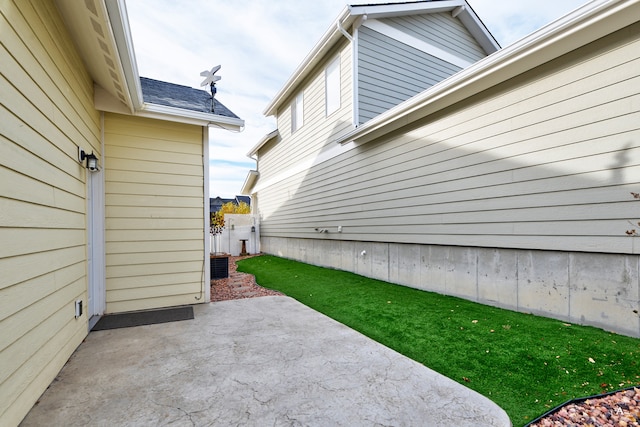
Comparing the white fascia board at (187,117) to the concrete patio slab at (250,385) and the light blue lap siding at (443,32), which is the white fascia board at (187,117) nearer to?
the concrete patio slab at (250,385)

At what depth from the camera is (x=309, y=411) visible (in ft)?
6.35

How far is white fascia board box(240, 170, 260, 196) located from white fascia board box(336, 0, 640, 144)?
30.8 ft

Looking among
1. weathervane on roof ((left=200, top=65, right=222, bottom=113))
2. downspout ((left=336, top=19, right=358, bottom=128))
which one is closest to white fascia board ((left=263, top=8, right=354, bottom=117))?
downspout ((left=336, top=19, right=358, bottom=128))

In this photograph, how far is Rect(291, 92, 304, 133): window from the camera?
948 cm

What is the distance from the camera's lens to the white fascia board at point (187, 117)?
13.6 ft

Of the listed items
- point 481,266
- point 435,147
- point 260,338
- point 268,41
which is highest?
point 268,41

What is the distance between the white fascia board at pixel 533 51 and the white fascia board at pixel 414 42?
3.33 meters

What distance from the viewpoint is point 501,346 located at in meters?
2.80

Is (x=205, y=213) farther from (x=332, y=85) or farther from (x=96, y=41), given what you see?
(x=332, y=85)

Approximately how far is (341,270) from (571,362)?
515 cm

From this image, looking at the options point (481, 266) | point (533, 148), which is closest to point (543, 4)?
point (533, 148)

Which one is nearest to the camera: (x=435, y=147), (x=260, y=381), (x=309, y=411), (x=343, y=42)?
(x=309, y=411)

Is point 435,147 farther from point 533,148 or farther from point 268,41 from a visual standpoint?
point 268,41

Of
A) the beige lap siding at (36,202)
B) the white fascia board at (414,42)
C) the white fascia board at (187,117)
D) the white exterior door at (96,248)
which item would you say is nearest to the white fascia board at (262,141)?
the white fascia board at (414,42)
